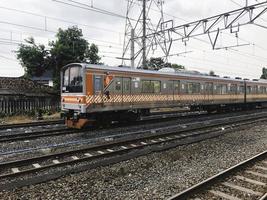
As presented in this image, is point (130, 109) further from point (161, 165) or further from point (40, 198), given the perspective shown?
point (40, 198)

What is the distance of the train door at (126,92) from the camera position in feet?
53.1

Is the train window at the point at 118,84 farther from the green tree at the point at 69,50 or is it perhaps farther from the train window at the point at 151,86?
the green tree at the point at 69,50

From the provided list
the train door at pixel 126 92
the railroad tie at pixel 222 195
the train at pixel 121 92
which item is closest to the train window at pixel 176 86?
the train at pixel 121 92

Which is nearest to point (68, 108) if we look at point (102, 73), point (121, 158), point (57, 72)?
point (102, 73)

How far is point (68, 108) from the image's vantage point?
15.2m

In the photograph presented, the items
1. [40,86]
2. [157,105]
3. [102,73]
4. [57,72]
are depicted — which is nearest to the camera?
[102,73]

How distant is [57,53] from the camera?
30.0 meters

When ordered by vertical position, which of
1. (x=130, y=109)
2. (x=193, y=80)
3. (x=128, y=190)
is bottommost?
(x=128, y=190)

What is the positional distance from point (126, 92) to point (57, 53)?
15.9 meters

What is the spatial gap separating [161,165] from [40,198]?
11.8ft

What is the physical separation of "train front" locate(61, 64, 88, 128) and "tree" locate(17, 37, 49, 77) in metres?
16.2

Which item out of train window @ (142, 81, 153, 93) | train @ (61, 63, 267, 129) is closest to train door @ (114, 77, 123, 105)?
train @ (61, 63, 267, 129)

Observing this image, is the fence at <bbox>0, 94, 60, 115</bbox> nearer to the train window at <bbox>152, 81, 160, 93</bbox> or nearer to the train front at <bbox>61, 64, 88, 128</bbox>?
the train front at <bbox>61, 64, 88, 128</bbox>

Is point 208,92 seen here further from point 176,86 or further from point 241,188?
point 241,188
